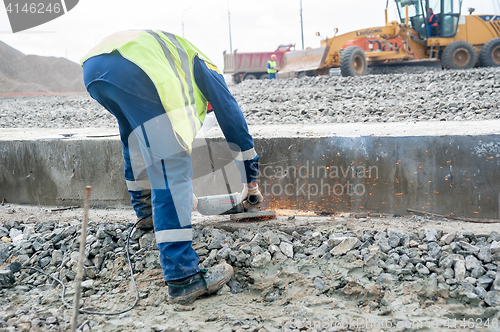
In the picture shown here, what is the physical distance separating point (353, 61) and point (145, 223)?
971 centimetres

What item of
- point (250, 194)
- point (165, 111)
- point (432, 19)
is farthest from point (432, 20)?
point (165, 111)

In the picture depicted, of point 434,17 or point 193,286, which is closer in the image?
point 193,286

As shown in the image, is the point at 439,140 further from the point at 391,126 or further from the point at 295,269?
the point at 295,269

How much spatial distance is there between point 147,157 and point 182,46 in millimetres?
670

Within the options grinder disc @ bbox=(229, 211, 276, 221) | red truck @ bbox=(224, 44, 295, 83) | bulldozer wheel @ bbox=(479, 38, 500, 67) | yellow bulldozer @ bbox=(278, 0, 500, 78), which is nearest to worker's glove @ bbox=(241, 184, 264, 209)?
grinder disc @ bbox=(229, 211, 276, 221)

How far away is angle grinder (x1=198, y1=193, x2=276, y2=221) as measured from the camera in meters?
2.92

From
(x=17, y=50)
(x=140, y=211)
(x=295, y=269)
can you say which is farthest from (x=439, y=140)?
(x=17, y=50)

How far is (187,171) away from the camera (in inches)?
84.2

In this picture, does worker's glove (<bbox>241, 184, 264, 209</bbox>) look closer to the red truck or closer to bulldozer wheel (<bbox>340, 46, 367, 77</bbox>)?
bulldozer wheel (<bbox>340, 46, 367, 77</bbox>)

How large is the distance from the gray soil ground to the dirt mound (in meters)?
32.1

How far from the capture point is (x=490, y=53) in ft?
39.1

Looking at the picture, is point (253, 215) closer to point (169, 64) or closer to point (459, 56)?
point (169, 64)

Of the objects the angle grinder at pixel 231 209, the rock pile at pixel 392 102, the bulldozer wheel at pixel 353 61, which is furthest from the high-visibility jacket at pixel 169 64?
the bulldozer wheel at pixel 353 61

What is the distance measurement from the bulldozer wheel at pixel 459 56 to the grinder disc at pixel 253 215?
1116cm
